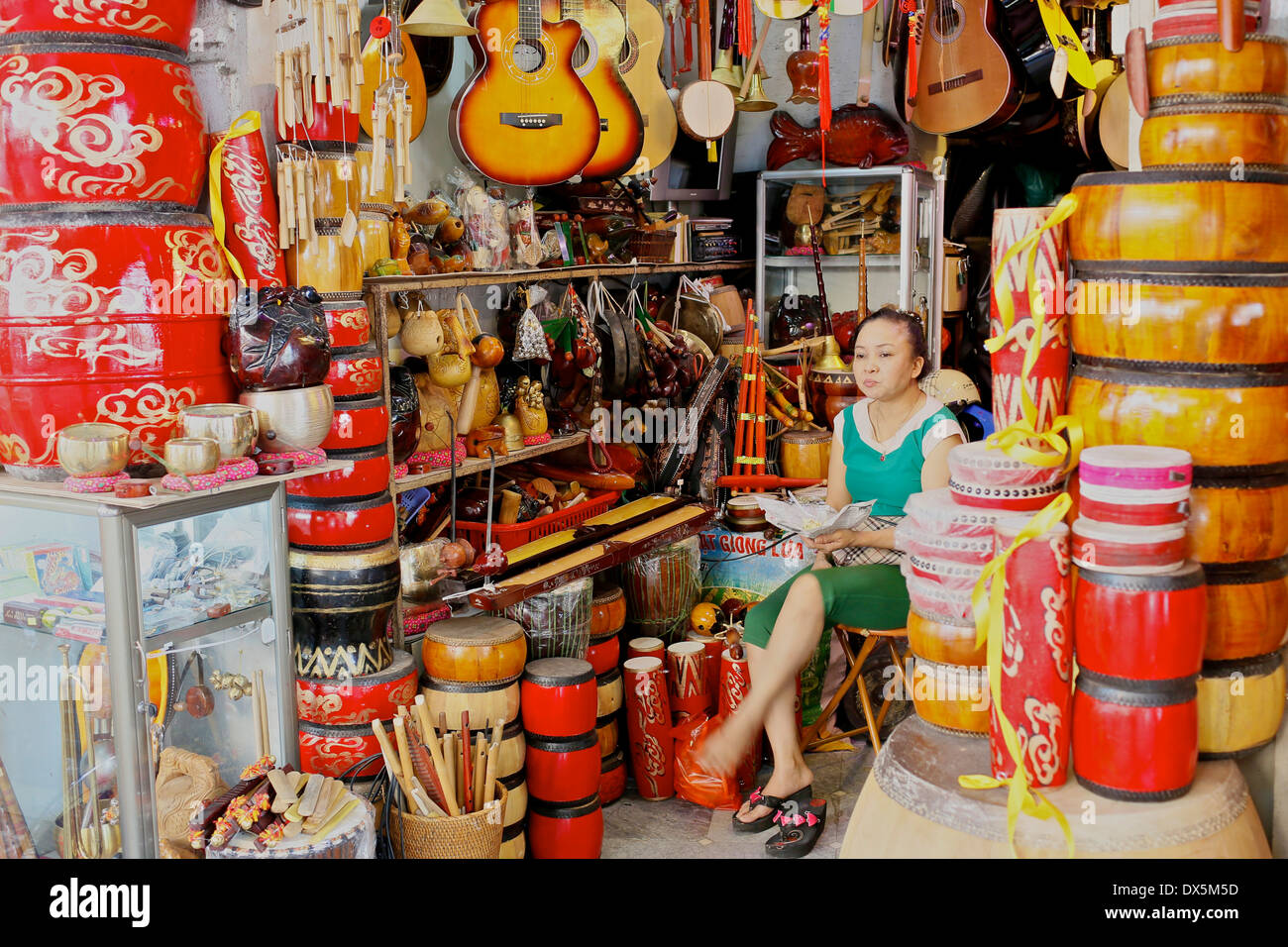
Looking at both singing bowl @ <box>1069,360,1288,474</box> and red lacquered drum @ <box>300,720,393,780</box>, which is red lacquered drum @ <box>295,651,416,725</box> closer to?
red lacquered drum @ <box>300,720,393,780</box>

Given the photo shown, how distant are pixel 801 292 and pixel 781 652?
10.2 feet

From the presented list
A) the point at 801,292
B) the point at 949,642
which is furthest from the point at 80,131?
the point at 801,292

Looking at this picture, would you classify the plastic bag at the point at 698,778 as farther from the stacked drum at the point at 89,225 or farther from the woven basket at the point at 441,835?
the stacked drum at the point at 89,225

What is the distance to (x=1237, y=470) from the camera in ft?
5.84

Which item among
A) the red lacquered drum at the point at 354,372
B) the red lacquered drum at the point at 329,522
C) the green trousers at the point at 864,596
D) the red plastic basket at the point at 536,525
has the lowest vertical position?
the green trousers at the point at 864,596

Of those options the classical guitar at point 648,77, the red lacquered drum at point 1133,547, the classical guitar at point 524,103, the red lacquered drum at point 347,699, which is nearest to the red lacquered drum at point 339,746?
the red lacquered drum at point 347,699

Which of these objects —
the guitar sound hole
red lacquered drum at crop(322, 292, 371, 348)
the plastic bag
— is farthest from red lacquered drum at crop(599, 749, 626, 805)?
the guitar sound hole

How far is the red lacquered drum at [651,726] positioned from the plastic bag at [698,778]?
36 mm

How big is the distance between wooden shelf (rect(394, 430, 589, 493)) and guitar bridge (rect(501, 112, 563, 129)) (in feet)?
3.36

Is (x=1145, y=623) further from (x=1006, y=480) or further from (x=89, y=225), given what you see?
(x=89, y=225)

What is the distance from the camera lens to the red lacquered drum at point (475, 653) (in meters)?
3.07

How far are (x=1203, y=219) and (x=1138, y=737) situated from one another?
0.76 m

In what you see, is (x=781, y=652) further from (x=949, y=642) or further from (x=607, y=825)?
(x=949, y=642)

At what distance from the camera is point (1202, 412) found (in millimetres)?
1759
